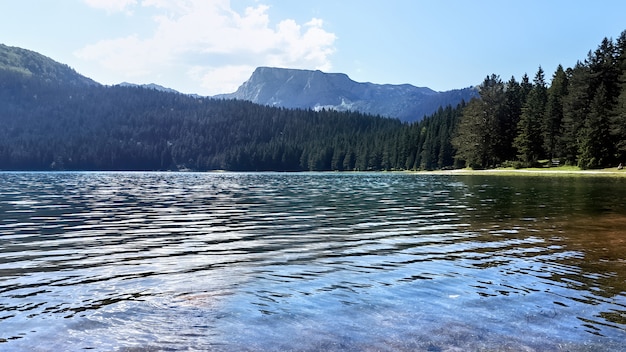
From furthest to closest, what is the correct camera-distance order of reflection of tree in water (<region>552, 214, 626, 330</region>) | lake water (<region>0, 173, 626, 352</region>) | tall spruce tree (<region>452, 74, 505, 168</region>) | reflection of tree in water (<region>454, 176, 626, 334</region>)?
tall spruce tree (<region>452, 74, 505, 168</region>) < reflection of tree in water (<region>454, 176, 626, 334</region>) < reflection of tree in water (<region>552, 214, 626, 330</region>) < lake water (<region>0, 173, 626, 352</region>)

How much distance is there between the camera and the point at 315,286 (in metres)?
12.0

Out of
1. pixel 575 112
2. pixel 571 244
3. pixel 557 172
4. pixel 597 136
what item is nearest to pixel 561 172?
pixel 557 172

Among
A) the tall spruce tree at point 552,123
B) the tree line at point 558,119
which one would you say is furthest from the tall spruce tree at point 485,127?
the tall spruce tree at point 552,123

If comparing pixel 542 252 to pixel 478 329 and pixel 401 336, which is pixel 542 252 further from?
pixel 401 336

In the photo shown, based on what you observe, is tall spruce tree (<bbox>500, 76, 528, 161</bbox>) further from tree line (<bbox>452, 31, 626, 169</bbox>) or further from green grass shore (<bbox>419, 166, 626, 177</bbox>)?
green grass shore (<bbox>419, 166, 626, 177</bbox>)

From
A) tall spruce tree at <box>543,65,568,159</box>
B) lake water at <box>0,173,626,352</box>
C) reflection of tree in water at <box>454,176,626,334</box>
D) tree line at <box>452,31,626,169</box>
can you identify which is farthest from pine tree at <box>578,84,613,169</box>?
lake water at <box>0,173,626,352</box>

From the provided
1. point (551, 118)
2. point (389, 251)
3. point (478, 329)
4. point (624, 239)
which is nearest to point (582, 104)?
point (551, 118)

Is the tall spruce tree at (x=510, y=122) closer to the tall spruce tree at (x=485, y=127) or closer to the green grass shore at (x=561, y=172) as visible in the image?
the tall spruce tree at (x=485, y=127)

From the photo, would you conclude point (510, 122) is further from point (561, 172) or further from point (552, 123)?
point (561, 172)

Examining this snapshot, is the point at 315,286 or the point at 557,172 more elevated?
the point at 557,172

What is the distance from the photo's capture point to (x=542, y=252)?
16562 mm

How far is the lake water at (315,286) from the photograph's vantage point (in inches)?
328

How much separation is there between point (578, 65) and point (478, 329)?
12040 cm

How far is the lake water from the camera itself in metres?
8.33
